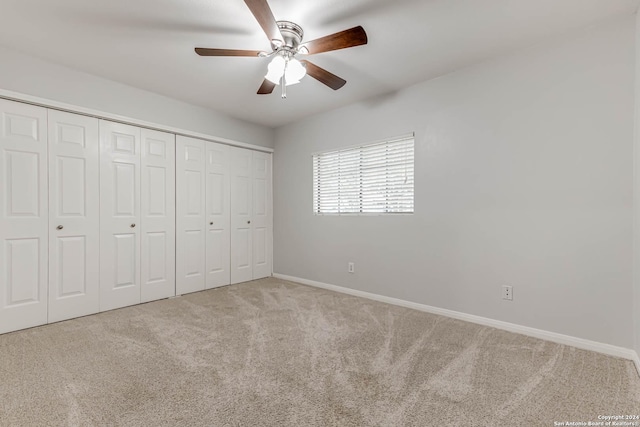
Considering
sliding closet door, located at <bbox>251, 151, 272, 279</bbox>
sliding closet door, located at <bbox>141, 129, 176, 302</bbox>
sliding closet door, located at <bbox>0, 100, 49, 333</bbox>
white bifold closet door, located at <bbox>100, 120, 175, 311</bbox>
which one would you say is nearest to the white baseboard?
sliding closet door, located at <bbox>251, 151, 272, 279</bbox>

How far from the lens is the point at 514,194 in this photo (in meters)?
2.48

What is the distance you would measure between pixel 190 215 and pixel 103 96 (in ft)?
5.02

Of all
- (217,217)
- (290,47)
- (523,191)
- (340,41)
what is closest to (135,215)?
(217,217)

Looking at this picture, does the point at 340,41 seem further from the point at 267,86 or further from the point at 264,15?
the point at 267,86

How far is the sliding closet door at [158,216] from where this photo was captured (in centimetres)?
331

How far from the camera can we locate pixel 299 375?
1.80 meters

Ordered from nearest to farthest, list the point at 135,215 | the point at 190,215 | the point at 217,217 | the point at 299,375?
the point at 299,375
the point at 135,215
the point at 190,215
the point at 217,217

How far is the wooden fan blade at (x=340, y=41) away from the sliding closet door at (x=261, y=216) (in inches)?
102

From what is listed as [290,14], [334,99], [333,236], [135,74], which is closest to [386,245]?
[333,236]

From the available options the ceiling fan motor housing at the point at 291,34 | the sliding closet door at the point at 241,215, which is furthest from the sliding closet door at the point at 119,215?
the ceiling fan motor housing at the point at 291,34

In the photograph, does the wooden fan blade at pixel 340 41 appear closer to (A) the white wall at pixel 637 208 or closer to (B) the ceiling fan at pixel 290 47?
(B) the ceiling fan at pixel 290 47

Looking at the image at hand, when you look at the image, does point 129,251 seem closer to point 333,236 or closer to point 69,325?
point 69,325

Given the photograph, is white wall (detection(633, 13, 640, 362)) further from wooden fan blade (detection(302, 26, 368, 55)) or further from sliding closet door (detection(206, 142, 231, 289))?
sliding closet door (detection(206, 142, 231, 289))

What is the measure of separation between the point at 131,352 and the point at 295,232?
2538 mm
